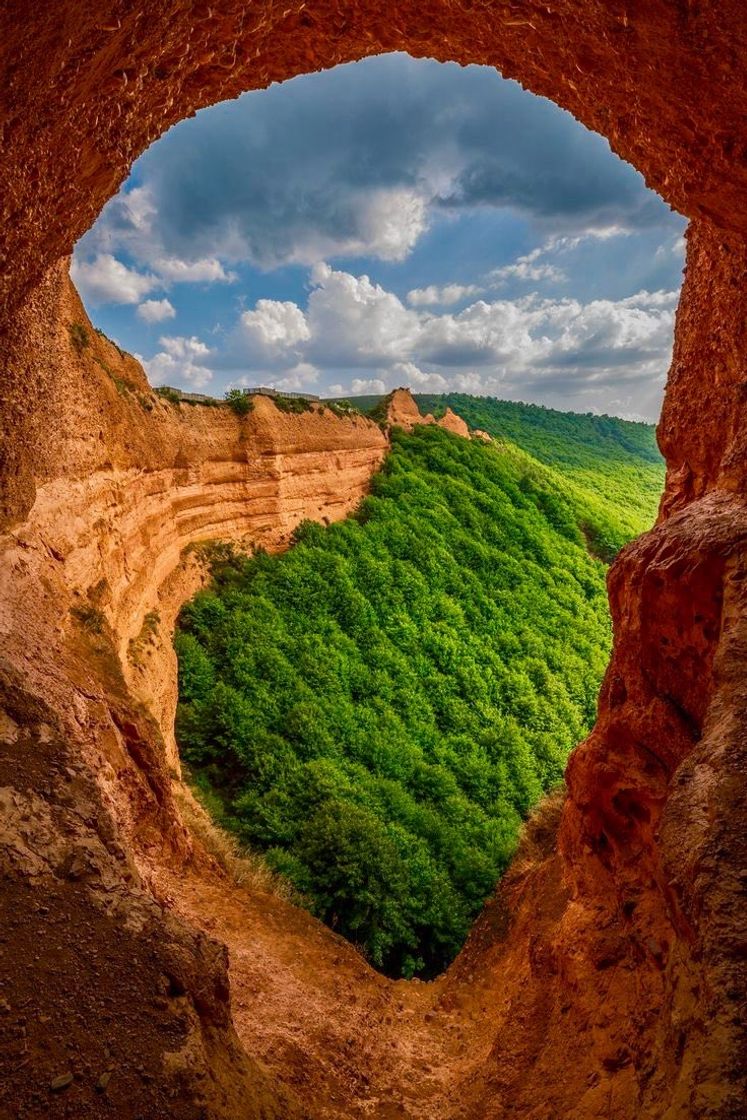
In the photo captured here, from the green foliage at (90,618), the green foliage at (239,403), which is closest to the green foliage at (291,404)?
the green foliage at (239,403)

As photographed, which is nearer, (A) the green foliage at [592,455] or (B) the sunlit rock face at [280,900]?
(B) the sunlit rock face at [280,900]

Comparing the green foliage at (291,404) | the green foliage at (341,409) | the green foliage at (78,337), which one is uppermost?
the green foliage at (341,409)

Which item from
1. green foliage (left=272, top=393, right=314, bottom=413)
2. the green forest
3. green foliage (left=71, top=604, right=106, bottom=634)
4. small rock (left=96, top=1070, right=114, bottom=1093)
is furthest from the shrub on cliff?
small rock (left=96, top=1070, right=114, bottom=1093)

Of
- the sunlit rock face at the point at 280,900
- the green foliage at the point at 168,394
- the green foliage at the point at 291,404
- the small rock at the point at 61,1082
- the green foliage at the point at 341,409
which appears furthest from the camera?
the green foliage at the point at 341,409

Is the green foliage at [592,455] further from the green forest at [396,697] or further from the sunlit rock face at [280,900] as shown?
the sunlit rock face at [280,900]

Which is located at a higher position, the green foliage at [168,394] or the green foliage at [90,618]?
the green foliage at [168,394]

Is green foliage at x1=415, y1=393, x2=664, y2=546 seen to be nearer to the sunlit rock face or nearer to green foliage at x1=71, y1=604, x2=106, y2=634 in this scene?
the sunlit rock face
